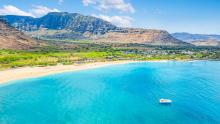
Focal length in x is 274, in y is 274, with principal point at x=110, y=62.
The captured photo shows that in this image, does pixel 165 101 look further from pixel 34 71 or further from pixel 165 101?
pixel 34 71

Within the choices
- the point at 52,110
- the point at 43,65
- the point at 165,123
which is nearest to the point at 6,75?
the point at 43,65

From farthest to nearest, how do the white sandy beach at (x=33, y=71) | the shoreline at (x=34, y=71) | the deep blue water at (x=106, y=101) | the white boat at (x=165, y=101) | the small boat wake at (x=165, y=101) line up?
1. the white sandy beach at (x=33, y=71)
2. the shoreline at (x=34, y=71)
3. the white boat at (x=165, y=101)
4. the small boat wake at (x=165, y=101)
5. the deep blue water at (x=106, y=101)

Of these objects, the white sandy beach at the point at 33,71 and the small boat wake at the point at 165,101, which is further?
the white sandy beach at the point at 33,71

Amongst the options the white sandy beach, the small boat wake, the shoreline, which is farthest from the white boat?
the white sandy beach

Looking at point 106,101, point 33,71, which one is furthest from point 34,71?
point 106,101

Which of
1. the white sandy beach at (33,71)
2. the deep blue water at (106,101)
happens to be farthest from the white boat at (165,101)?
the white sandy beach at (33,71)

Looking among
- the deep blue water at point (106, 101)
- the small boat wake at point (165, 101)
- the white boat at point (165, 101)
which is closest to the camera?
the deep blue water at point (106, 101)

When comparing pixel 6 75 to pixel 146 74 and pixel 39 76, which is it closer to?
pixel 39 76

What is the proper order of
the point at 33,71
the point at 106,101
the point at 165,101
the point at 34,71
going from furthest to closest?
the point at 34,71 < the point at 33,71 < the point at 106,101 < the point at 165,101

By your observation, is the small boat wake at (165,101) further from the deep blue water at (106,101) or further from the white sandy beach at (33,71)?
the white sandy beach at (33,71)
